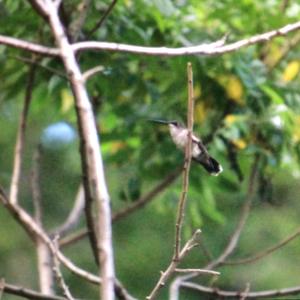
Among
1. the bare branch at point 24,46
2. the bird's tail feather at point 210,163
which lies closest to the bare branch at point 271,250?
the bird's tail feather at point 210,163

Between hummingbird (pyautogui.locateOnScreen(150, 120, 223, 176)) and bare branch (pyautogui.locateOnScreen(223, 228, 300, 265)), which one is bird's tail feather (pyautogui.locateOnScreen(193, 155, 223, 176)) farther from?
bare branch (pyautogui.locateOnScreen(223, 228, 300, 265))

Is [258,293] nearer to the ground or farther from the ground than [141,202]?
nearer to the ground

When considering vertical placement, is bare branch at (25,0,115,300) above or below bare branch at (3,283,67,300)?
above

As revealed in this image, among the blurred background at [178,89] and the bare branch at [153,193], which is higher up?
the blurred background at [178,89]

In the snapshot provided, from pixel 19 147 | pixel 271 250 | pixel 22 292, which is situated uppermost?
pixel 19 147

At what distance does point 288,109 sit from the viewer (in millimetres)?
4270

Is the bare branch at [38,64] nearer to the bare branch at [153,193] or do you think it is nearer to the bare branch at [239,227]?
the bare branch at [153,193]

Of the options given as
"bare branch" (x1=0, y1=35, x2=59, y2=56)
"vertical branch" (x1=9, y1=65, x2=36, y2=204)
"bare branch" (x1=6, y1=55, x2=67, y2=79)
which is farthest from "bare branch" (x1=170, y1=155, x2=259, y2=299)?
"bare branch" (x1=0, y1=35, x2=59, y2=56)

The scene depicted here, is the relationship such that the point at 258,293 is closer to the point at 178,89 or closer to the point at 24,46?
the point at 178,89

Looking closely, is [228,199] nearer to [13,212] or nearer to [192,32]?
[192,32]

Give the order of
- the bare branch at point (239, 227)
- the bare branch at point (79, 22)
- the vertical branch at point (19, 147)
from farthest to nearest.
A: 1. the bare branch at point (239, 227)
2. the vertical branch at point (19, 147)
3. the bare branch at point (79, 22)

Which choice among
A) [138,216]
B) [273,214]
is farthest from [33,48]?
[273,214]

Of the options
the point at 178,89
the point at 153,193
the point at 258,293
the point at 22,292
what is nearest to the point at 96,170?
the point at 22,292

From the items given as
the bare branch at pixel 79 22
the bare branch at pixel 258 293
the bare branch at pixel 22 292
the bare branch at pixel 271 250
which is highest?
the bare branch at pixel 79 22
